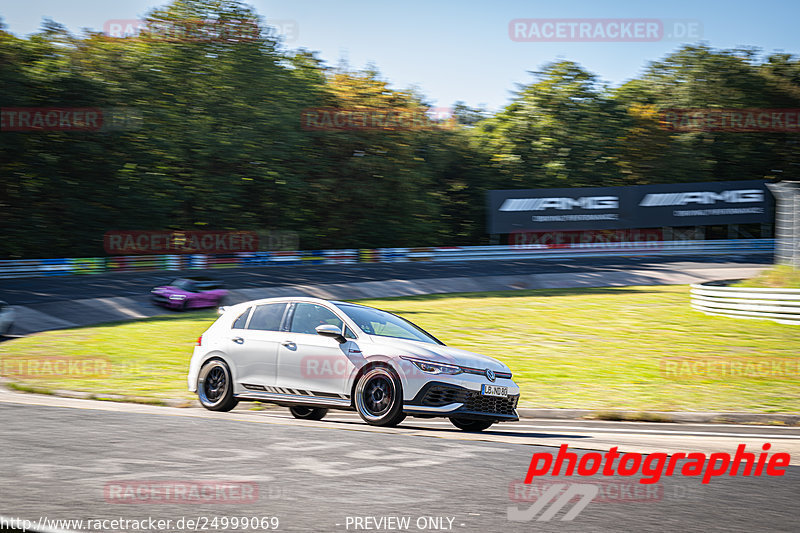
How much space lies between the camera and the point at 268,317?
10.6 meters

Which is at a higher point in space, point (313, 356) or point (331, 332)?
point (331, 332)

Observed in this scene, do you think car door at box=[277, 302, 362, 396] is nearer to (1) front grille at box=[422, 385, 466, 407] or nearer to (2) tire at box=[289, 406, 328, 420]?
(2) tire at box=[289, 406, 328, 420]

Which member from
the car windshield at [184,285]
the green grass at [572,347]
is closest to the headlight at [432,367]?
the green grass at [572,347]

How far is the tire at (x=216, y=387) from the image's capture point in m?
10.6

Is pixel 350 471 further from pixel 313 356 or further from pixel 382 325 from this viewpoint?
pixel 382 325

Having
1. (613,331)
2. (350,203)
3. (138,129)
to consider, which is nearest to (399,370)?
(613,331)

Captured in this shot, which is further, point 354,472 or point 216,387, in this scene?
point 216,387

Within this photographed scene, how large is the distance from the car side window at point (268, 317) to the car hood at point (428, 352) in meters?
1.43

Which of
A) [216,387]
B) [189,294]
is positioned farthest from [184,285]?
[216,387]

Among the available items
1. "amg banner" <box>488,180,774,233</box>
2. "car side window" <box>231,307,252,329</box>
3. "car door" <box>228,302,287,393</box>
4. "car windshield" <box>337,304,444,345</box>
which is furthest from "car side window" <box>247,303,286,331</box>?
"amg banner" <box>488,180,774,233</box>

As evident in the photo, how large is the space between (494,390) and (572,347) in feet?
29.8

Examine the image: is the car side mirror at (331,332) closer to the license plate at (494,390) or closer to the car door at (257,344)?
the car door at (257,344)

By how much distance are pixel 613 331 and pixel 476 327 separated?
140 inches

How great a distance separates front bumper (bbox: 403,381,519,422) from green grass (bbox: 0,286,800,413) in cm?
287
